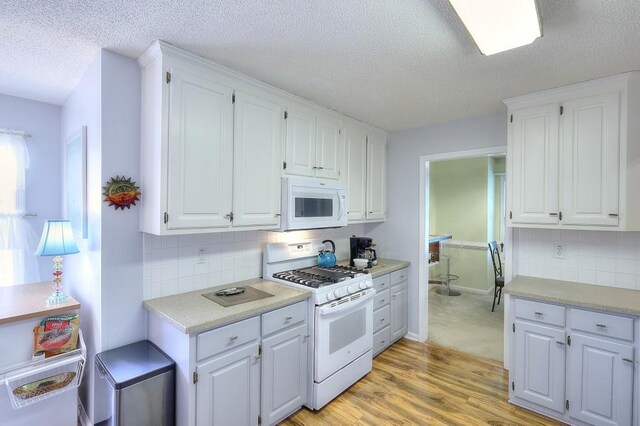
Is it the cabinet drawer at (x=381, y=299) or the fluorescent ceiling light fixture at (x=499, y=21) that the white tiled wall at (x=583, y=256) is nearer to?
the cabinet drawer at (x=381, y=299)

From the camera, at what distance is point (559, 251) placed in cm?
273

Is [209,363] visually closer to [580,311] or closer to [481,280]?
[580,311]

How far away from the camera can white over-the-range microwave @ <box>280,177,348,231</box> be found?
8.35 ft

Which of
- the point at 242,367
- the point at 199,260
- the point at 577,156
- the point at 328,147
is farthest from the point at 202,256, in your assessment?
the point at 577,156

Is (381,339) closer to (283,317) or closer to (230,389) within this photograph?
(283,317)

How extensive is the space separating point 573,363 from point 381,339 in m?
1.58

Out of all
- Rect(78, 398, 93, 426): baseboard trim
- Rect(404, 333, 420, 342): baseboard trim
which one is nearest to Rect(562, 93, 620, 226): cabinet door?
Rect(404, 333, 420, 342): baseboard trim

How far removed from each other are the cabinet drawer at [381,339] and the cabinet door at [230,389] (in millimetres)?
1500

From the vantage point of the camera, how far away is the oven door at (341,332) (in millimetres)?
2322

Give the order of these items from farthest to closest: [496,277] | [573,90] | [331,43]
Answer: [496,277], [573,90], [331,43]

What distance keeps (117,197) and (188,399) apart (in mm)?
1258

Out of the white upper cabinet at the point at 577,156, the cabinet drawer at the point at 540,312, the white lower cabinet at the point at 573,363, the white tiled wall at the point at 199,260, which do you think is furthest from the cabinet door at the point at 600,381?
the white tiled wall at the point at 199,260

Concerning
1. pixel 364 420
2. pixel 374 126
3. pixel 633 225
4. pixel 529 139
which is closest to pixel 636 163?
pixel 633 225

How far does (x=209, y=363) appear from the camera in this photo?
5.72 ft
